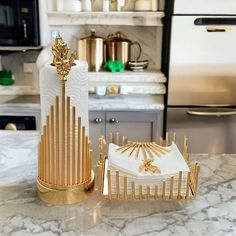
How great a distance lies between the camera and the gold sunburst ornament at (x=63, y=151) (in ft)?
3.17

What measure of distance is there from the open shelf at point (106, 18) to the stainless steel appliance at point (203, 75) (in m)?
0.29

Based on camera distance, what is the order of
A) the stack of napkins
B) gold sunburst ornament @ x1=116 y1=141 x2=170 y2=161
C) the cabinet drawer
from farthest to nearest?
1. the cabinet drawer
2. gold sunburst ornament @ x1=116 y1=141 x2=170 y2=161
3. the stack of napkins

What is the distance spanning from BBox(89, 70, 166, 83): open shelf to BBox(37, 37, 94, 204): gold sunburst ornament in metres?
1.75

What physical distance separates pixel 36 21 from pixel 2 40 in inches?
11.1

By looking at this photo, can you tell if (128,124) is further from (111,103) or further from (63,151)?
(63,151)

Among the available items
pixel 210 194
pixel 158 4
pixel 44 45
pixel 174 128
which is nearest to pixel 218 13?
pixel 158 4

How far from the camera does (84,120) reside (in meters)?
1.00

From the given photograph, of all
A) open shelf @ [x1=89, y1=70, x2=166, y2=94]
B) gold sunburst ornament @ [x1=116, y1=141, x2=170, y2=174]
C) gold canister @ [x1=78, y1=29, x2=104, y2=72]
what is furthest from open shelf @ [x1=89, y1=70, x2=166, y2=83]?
gold sunburst ornament @ [x1=116, y1=141, x2=170, y2=174]

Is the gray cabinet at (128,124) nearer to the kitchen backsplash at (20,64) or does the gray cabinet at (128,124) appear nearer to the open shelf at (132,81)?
the open shelf at (132,81)

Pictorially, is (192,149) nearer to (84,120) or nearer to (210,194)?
(210,194)

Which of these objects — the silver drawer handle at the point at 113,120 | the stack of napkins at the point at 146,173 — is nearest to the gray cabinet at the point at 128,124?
the silver drawer handle at the point at 113,120

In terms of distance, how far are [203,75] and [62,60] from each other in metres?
1.81

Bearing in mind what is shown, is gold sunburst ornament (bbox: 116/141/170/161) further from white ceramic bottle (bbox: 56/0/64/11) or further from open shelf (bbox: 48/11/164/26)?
white ceramic bottle (bbox: 56/0/64/11)

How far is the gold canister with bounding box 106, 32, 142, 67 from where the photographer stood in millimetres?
2850
